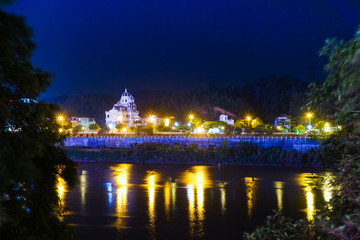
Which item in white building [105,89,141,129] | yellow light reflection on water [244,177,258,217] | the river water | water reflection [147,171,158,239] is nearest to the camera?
the river water

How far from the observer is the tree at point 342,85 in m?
2.91

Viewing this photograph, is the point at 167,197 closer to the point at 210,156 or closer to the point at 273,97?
the point at 210,156

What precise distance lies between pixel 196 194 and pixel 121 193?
3.87 m

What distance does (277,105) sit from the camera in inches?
2525

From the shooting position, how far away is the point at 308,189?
16531mm

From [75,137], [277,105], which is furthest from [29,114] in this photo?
[277,105]

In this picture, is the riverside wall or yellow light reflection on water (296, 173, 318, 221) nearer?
yellow light reflection on water (296, 173, 318, 221)

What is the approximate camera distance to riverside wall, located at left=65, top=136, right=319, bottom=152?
28.9 m

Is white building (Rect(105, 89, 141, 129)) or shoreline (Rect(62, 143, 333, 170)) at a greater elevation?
white building (Rect(105, 89, 141, 129))

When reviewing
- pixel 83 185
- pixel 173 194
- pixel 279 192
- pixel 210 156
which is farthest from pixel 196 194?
pixel 210 156

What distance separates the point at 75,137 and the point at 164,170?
18179mm

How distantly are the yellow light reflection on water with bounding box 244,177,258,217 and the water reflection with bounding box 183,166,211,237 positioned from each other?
80.8 inches

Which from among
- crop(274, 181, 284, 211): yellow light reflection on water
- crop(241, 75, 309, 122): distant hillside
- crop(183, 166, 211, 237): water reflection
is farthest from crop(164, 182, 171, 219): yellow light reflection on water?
crop(241, 75, 309, 122): distant hillside

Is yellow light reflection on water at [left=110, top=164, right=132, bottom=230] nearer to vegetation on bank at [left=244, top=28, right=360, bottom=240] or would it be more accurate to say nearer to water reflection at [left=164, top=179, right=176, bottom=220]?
water reflection at [left=164, top=179, right=176, bottom=220]
